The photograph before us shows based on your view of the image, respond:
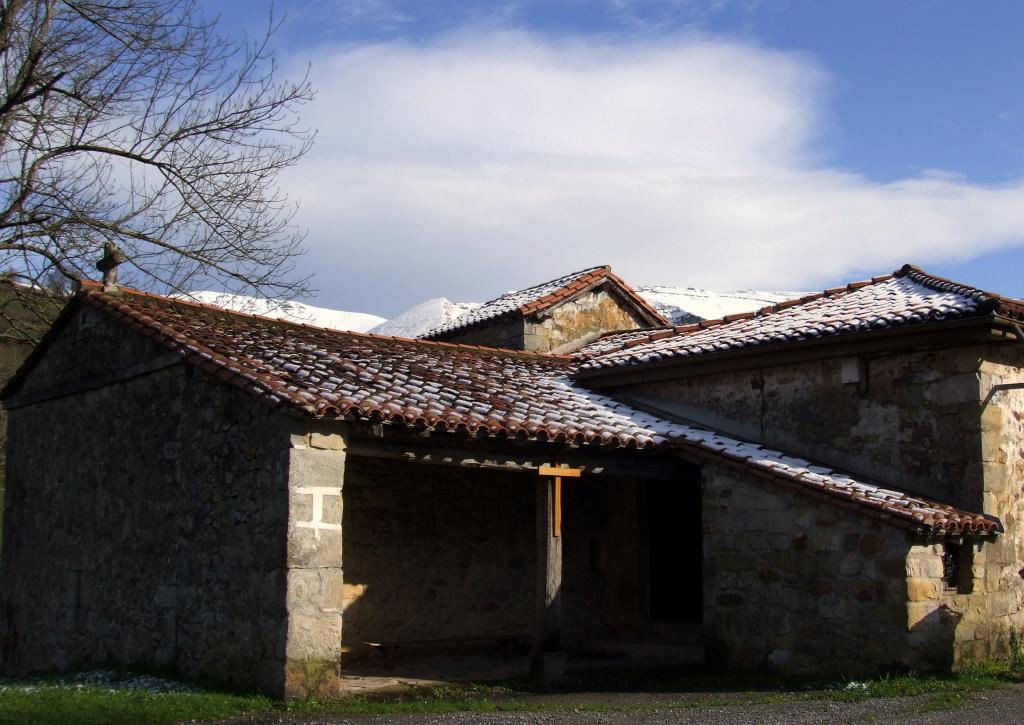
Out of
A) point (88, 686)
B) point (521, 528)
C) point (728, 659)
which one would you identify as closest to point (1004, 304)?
point (728, 659)

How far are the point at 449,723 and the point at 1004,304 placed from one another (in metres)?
6.21

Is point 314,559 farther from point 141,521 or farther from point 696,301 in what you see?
point 696,301

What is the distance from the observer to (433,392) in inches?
397

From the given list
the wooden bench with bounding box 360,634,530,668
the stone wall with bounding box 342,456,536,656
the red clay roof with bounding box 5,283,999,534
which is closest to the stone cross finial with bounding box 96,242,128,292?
the red clay roof with bounding box 5,283,999,534

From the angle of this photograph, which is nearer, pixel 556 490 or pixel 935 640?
pixel 935 640

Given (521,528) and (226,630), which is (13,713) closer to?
(226,630)

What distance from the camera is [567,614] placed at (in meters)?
12.8

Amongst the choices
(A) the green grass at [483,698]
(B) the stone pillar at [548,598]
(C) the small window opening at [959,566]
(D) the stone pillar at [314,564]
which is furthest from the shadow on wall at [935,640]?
(D) the stone pillar at [314,564]

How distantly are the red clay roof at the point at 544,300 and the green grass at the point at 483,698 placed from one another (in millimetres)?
8203

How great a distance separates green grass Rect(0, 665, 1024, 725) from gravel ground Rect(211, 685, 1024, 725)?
15cm

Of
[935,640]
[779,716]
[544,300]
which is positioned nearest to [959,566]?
[935,640]

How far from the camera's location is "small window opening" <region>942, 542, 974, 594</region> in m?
9.24

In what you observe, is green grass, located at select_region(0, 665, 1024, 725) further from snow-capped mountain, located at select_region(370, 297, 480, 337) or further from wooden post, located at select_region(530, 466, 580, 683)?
snow-capped mountain, located at select_region(370, 297, 480, 337)

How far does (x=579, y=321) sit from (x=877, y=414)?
7518mm
